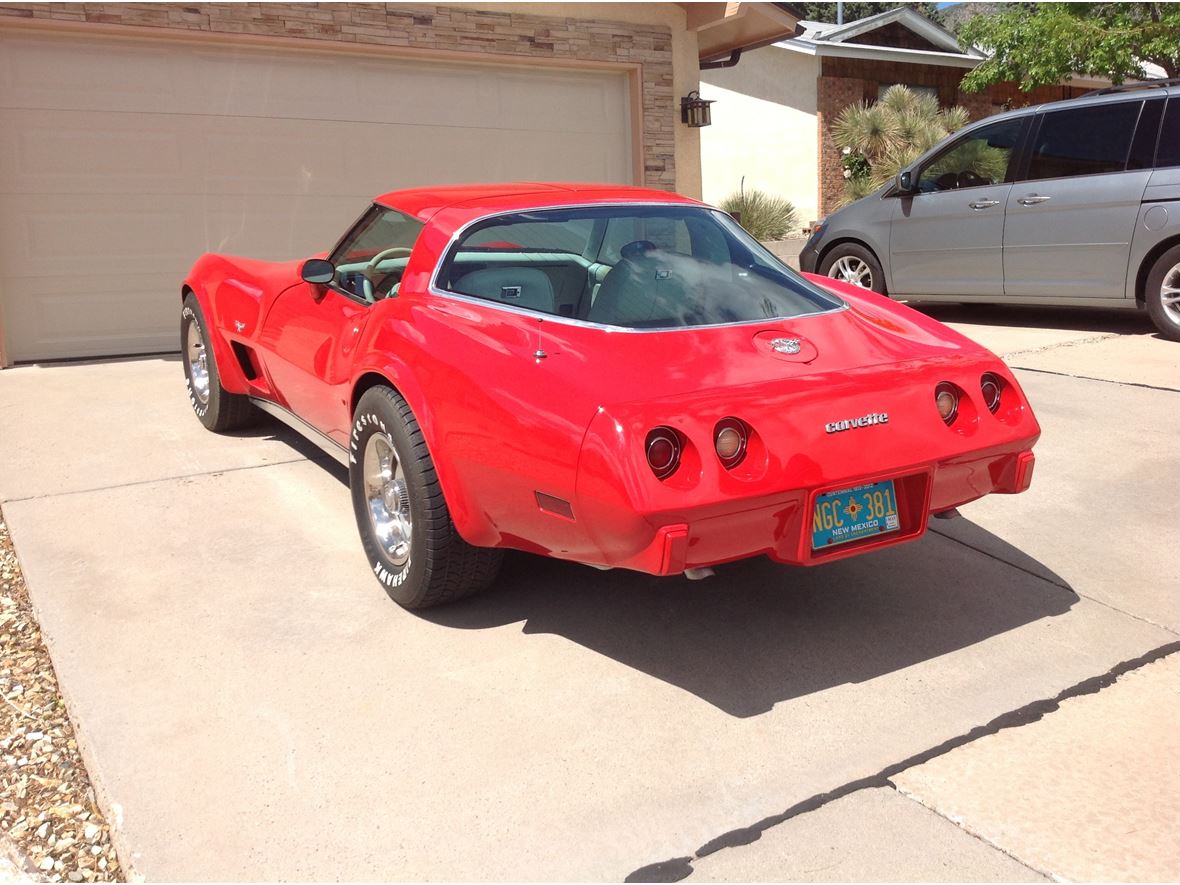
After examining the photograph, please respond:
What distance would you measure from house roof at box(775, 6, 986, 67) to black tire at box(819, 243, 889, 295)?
11.9 m

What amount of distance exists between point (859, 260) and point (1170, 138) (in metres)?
2.72

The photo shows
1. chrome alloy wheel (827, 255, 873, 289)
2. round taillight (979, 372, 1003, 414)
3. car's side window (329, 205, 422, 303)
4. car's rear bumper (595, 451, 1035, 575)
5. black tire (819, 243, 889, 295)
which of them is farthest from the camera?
chrome alloy wheel (827, 255, 873, 289)

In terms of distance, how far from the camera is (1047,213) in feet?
27.3

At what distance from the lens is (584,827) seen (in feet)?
8.51

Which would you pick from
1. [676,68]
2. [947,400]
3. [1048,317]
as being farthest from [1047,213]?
[947,400]

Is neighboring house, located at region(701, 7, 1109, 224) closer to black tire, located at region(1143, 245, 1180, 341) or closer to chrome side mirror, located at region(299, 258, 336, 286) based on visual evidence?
black tire, located at region(1143, 245, 1180, 341)

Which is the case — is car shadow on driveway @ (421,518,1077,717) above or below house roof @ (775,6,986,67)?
below

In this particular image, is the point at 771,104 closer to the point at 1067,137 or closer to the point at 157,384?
the point at 1067,137

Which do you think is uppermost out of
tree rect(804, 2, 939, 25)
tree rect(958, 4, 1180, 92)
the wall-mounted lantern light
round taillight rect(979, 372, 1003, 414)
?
tree rect(804, 2, 939, 25)

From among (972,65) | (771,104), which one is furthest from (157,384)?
(972,65)

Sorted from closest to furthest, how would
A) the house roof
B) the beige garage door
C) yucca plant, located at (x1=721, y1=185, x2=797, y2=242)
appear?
Answer: 1. the beige garage door
2. yucca plant, located at (x1=721, y1=185, x2=797, y2=242)
3. the house roof

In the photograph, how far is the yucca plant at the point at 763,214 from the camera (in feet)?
64.0

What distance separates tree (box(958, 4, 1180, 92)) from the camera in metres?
15.6

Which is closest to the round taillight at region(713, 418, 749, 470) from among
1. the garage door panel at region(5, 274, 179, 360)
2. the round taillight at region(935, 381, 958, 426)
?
the round taillight at region(935, 381, 958, 426)
